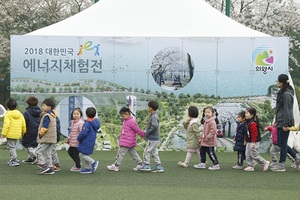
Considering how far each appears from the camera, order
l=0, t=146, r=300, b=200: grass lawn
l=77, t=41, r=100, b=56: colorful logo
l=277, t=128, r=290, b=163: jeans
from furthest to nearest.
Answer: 1. l=77, t=41, r=100, b=56: colorful logo
2. l=277, t=128, r=290, b=163: jeans
3. l=0, t=146, r=300, b=200: grass lawn

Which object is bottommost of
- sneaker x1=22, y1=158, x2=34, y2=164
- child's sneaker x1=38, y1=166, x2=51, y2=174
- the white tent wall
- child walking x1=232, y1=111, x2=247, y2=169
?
sneaker x1=22, y1=158, x2=34, y2=164

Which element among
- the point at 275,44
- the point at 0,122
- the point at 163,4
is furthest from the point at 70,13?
the point at 275,44

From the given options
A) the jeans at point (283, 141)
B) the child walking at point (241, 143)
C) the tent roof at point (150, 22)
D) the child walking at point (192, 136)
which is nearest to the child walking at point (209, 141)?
the child walking at point (192, 136)

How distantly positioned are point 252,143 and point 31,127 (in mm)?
4118

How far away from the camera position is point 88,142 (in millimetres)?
10891

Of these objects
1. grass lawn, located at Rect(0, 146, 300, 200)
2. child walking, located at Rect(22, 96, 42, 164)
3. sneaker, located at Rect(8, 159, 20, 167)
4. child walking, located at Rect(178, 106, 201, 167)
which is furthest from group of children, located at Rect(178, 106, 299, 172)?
sneaker, located at Rect(8, 159, 20, 167)

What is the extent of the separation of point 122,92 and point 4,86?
75.7 feet

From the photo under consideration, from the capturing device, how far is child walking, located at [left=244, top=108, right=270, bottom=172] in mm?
11664

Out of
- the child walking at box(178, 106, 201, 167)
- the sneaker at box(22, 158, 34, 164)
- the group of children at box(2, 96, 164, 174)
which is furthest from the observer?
the sneaker at box(22, 158, 34, 164)

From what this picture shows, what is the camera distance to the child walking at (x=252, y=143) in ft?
38.3

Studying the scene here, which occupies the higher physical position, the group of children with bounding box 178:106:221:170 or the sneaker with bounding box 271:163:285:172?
the group of children with bounding box 178:106:221:170

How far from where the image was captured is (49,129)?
10.9 metres

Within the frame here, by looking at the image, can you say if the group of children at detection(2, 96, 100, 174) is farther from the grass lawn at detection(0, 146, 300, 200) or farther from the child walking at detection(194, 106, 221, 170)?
the child walking at detection(194, 106, 221, 170)

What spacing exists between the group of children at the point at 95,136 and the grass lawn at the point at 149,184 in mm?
246
